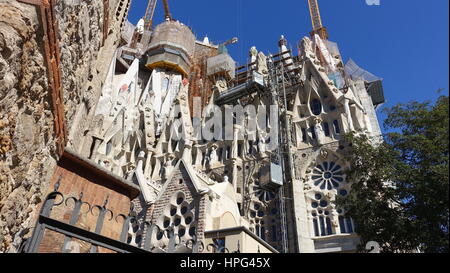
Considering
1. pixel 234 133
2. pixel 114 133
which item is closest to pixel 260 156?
pixel 234 133

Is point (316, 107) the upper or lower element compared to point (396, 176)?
upper

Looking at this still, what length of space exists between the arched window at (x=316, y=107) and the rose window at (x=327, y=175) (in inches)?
157

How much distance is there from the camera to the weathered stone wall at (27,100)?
2952mm

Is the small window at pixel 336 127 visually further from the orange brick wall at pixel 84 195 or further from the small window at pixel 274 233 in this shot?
the orange brick wall at pixel 84 195

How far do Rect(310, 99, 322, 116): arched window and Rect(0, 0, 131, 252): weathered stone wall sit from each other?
60.8 feet

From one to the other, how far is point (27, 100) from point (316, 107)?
20.4 m

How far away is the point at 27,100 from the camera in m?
3.35

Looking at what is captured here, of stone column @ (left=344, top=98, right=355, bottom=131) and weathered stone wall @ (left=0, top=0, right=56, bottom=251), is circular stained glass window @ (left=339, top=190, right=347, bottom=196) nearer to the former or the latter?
stone column @ (left=344, top=98, right=355, bottom=131)

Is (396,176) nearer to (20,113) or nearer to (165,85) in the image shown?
(20,113)

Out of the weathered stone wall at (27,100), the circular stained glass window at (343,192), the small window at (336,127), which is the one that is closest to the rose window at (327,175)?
the circular stained glass window at (343,192)

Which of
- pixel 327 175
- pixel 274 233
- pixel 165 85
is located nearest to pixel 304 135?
pixel 327 175

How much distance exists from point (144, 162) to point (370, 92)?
66.1ft
